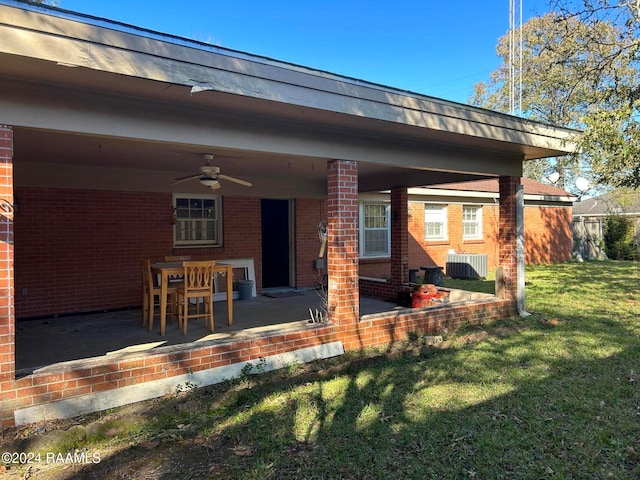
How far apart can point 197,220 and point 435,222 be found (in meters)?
8.41

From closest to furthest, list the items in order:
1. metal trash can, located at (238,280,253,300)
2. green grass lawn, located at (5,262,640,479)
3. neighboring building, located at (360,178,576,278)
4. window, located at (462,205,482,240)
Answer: green grass lawn, located at (5,262,640,479), metal trash can, located at (238,280,253,300), neighboring building, located at (360,178,576,278), window, located at (462,205,482,240)

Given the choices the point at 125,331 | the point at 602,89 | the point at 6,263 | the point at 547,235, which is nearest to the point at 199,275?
the point at 125,331

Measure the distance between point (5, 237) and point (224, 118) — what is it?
93.5 inches

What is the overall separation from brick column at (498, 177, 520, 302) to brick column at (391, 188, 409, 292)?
7.36 feet

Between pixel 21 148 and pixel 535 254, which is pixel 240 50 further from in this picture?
pixel 535 254

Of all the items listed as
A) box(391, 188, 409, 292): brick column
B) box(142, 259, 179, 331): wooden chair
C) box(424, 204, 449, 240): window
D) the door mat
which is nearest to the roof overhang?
box(142, 259, 179, 331): wooden chair

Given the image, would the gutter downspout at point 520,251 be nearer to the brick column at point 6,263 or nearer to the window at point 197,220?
the window at point 197,220

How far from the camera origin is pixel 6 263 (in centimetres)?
380

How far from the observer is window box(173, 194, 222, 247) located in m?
9.57

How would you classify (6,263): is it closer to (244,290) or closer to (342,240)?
(342,240)

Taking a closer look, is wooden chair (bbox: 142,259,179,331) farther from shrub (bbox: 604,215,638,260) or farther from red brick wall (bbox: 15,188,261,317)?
shrub (bbox: 604,215,638,260)

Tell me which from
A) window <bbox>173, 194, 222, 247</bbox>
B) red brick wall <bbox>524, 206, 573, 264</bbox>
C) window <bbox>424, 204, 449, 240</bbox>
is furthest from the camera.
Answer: red brick wall <bbox>524, 206, 573, 264</bbox>

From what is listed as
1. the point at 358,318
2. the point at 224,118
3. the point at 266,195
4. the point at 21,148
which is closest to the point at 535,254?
the point at 266,195

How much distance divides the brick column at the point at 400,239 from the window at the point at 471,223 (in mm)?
6643
